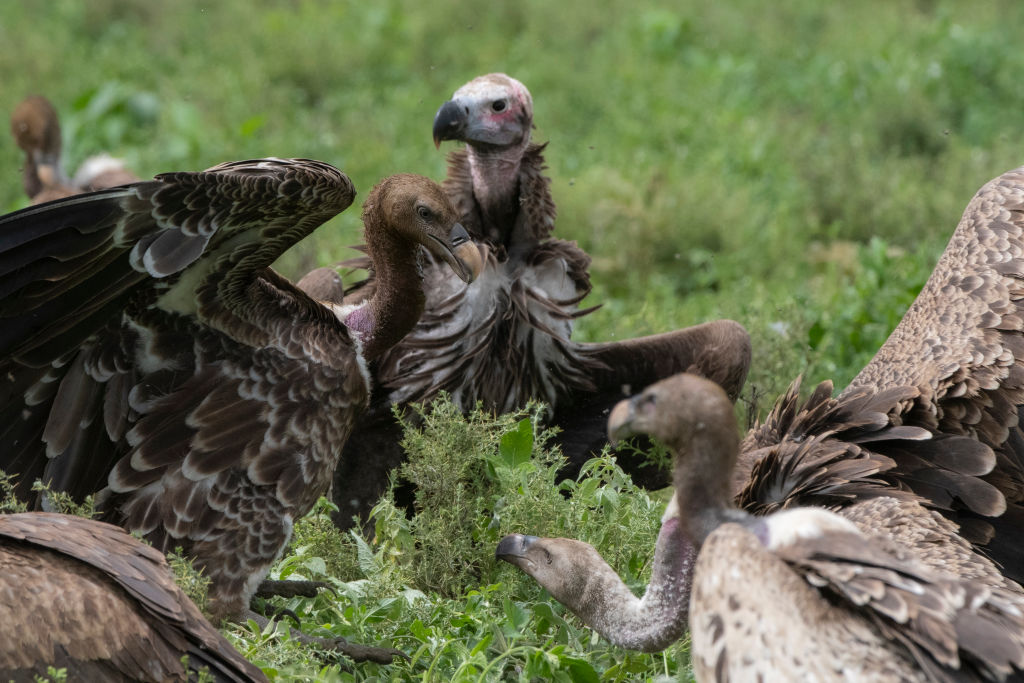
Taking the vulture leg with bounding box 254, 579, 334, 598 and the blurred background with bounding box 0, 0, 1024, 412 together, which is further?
the blurred background with bounding box 0, 0, 1024, 412

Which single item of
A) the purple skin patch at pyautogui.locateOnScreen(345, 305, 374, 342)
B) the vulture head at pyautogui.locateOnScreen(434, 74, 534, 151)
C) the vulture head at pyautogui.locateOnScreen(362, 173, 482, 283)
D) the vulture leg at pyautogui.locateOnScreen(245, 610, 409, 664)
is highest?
the vulture head at pyautogui.locateOnScreen(434, 74, 534, 151)

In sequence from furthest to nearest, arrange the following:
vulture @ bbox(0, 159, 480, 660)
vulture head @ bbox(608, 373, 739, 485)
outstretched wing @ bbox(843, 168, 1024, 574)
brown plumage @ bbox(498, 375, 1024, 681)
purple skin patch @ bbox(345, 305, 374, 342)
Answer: purple skin patch @ bbox(345, 305, 374, 342) → outstretched wing @ bbox(843, 168, 1024, 574) → vulture @ bbox(0, 159, 480, 660) → vulture head @ bbox(608, 373, 739, 485) → brown plumage @ bbox(498, 375, 1024, 681)

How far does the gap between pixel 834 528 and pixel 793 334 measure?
343 cm

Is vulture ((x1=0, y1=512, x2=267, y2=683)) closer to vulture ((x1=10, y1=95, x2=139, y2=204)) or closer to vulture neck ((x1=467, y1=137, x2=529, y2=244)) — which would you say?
vulture neck ((x1=467, y1=137, x2=529, y2=244))

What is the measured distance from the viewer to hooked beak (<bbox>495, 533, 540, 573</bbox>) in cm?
375

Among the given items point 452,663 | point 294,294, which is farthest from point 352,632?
point 294,294

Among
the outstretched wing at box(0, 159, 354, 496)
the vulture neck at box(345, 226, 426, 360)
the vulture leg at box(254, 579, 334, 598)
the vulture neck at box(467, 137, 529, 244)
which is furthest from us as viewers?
the vulture neck at box(467, 137, 529, 244)

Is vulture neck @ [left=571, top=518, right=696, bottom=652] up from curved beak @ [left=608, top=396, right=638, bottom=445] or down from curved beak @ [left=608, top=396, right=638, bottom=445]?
down

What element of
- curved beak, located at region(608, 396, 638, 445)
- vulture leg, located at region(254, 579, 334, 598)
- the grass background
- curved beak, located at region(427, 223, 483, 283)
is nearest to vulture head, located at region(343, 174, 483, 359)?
curved beak, located at region(427, 223, 483, 283)

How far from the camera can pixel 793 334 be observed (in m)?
6.18

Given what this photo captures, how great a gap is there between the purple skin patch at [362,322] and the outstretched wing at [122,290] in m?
0.19

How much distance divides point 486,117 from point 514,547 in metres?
1.84

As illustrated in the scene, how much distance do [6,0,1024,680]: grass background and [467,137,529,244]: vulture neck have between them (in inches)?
49.7

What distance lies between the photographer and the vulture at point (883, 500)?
2.69 m
